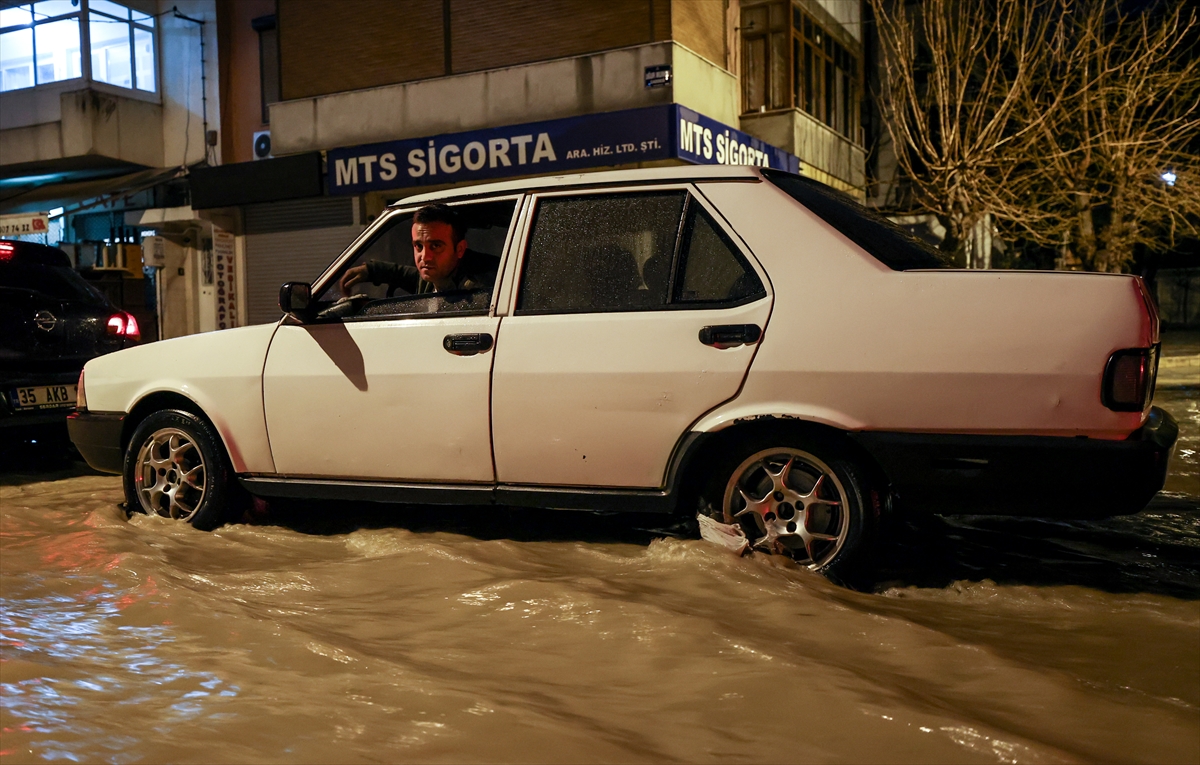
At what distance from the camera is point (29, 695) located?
9.28 ft

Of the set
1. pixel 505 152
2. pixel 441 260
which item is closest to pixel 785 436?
pixel 441 260

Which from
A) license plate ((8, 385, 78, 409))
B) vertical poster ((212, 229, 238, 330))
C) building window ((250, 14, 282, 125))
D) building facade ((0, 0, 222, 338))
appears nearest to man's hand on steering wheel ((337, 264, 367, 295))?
license plate ((8, 385, 78, 409))

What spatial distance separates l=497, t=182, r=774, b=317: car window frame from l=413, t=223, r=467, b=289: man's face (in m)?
0.42

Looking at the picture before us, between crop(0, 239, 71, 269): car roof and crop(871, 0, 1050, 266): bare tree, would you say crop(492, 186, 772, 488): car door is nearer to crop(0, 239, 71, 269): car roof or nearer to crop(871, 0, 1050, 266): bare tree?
crop(0, 239, 71, 269): car roof

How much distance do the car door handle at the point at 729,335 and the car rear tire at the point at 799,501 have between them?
1.22ft

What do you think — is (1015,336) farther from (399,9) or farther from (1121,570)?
(399,9)

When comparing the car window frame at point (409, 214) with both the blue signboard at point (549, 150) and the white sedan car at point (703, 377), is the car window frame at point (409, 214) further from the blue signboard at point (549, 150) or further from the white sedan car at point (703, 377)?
the blue signboard at point (549, 150)

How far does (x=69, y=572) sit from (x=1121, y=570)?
167 inches

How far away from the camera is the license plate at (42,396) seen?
7086mm

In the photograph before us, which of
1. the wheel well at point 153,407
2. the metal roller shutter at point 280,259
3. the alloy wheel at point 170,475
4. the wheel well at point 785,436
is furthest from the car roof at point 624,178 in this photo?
the metal roller shutter at point 280,259

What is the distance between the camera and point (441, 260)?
15.7ft

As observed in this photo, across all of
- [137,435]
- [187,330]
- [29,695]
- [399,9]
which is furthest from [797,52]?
[29,695]

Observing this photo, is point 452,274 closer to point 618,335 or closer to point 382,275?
point 382,275

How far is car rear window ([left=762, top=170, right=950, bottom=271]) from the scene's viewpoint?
3906 mm
